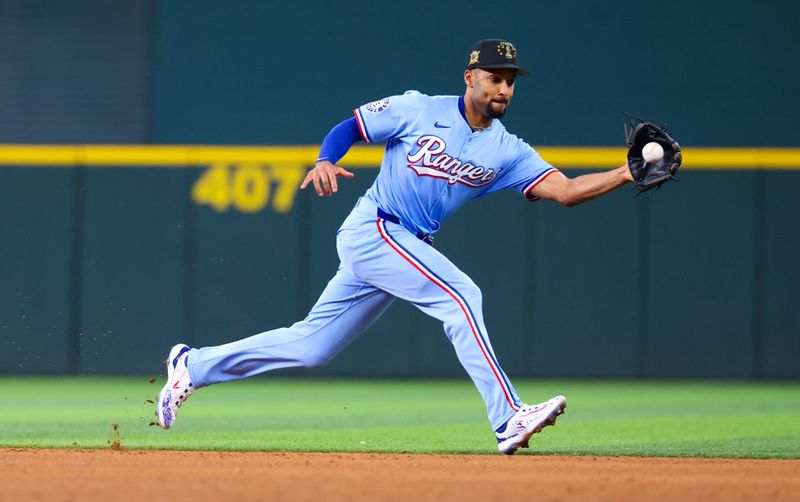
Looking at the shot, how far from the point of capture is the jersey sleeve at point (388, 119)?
18.5ft

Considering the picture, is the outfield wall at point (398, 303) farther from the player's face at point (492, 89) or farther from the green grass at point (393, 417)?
the player's face at point (492, 89)

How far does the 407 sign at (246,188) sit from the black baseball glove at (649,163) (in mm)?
5492

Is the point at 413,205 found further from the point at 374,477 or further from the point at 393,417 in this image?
the point at 393,417

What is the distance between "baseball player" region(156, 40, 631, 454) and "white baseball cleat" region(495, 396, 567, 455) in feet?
0.19

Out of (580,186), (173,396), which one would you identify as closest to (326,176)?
(580,186)

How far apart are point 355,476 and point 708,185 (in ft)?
21.5

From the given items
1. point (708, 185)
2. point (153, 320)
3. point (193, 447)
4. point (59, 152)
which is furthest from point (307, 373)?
point (193, 447)

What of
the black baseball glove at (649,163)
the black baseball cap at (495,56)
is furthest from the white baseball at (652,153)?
the black baseball cap at (495,56)

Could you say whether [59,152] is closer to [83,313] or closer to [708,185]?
[83,313]

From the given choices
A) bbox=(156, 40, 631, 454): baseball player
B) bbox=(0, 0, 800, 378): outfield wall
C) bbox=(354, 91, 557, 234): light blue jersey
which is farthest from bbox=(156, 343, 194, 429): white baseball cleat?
bbox=(0, 0, 800, 378): outfield wall

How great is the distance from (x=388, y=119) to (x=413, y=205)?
1.18ft

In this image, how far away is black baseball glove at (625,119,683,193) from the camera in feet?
17.8

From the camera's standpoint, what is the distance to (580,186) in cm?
560

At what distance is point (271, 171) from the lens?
10.7 meters
